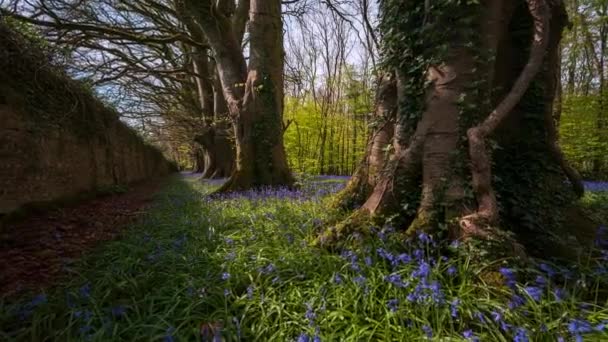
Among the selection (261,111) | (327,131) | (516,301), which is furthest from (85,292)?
(327,131)

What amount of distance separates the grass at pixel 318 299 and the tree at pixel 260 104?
13.3ft

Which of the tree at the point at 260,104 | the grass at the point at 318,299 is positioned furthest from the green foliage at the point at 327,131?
the grass at the point at 318,299

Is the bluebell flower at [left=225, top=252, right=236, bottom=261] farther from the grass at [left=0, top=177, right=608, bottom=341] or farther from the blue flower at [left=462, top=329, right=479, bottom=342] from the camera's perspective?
the blue flower at [left=462, top=329, right=479, bottom=342]

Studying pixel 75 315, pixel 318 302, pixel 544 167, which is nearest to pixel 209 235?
pixel 75 315

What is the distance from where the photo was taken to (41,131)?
423cm

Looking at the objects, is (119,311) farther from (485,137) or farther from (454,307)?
(485,137)

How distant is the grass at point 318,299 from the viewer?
1409 mm

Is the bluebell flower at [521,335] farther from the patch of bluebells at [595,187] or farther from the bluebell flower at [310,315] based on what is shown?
the patch of bluebells at [595,187]

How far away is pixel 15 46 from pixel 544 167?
705 cm

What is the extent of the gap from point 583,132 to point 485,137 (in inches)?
634

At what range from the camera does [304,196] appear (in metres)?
4.82

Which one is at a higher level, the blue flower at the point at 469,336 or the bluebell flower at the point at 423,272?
the bluebell flower at the point at 423,272

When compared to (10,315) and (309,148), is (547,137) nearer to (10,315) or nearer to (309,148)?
(10,315)

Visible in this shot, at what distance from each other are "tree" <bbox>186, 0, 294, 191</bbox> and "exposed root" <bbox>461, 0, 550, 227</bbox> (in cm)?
478
